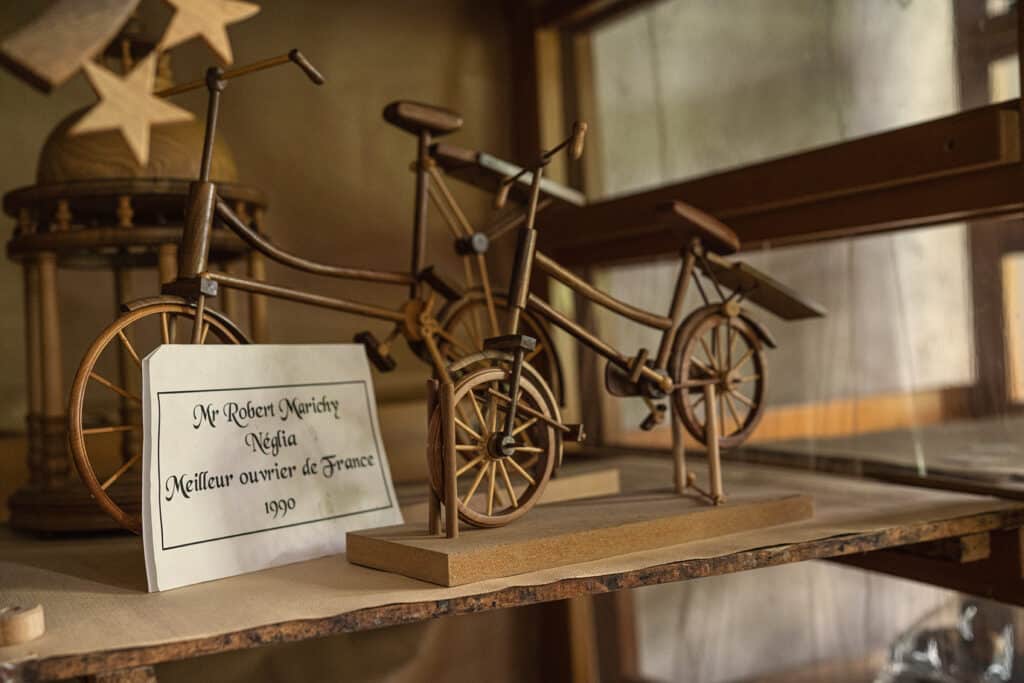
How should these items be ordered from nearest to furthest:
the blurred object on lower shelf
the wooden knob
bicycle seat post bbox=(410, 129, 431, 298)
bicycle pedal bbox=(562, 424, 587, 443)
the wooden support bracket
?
1. the wooden knob
2. bicycle pedal bbox=(562, 424, 587, 443)
3. the wooden support bracket
4. bicycle seat post bbox=(410, 129, 431, 298)
5. the blurred object on lower shelf

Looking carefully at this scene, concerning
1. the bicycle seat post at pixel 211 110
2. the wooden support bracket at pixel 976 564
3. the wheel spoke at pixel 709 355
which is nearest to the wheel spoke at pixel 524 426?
the wheel spoke at pixel 709 355

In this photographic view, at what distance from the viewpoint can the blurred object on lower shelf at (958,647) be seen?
1.22 meters

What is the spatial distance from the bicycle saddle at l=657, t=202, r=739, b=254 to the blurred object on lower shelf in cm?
56

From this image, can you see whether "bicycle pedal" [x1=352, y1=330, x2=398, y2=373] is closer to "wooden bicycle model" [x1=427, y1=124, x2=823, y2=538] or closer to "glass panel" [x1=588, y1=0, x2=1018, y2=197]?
"wooden bicycle model" [x1=427, y1=124, x2=823, y2=538]

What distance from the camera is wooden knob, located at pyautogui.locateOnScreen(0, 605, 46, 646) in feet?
2.18

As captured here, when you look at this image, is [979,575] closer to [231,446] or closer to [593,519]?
[593,519]

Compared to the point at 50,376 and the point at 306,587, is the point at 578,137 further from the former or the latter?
the point at 50,376

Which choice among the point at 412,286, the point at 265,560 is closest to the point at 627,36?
the point at 412,286

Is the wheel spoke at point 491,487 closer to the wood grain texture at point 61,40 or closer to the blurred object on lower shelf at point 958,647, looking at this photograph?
the wood grain texture at point 61,40

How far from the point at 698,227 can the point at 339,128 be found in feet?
2.28

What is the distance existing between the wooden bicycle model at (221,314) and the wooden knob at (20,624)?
5.7 inches

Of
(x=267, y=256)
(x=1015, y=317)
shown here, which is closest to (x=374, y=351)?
(x=267, y=256)

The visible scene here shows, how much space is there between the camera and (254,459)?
859 millimetres

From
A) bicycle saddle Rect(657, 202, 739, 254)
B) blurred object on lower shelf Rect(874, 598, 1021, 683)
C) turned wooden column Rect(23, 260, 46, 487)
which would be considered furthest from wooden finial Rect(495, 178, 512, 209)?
blurred object on lower shelf Rect(874, 598, 1021, 683)
